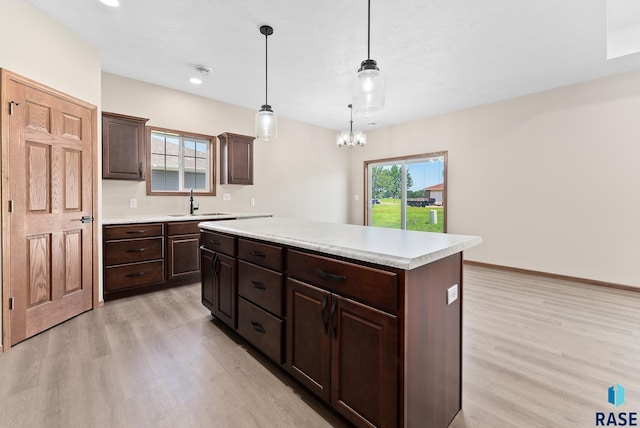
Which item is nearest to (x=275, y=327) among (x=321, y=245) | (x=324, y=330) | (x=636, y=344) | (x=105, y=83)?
(x=324, y=330)

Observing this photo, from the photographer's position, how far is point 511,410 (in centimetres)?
156

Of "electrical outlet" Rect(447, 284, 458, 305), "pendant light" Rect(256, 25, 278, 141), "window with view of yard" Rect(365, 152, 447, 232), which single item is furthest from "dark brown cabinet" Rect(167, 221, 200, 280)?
"window with view of yard" Rect(365, 152, 447, 232)

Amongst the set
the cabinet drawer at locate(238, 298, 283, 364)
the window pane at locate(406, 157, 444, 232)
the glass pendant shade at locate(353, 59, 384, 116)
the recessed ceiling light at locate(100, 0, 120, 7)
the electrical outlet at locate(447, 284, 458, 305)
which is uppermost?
the recessed ceiling light at locate(100, 0, 120, 7)

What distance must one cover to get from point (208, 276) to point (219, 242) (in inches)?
18.0

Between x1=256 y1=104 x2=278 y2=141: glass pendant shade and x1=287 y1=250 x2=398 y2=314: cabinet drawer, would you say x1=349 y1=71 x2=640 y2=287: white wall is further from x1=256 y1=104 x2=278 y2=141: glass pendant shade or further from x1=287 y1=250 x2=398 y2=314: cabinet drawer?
x1=287 y1=250 x2=398 y2=314: cabinet drawer

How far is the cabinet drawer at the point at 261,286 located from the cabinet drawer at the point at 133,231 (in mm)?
1968

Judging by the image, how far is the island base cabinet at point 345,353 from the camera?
3.85 ft

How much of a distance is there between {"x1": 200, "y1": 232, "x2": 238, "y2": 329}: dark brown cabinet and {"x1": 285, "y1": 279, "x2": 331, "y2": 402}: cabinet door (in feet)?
2.48

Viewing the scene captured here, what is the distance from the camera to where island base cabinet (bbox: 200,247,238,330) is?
2279mm

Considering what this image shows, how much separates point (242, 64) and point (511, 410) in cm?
415

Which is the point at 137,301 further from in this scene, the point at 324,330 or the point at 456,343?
the point at 456,343

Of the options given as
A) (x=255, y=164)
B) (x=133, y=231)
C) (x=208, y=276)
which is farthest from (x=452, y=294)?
(x=255, y=164)

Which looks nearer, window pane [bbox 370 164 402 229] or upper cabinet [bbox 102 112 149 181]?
upper cabinet [bbox 102 112 149 181]

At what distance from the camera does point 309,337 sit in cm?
157
